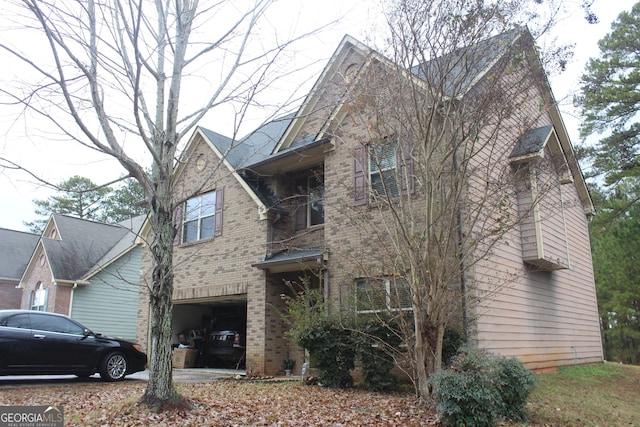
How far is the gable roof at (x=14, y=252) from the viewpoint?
88.5 ft

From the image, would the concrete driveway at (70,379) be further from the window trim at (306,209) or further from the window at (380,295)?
the window trim at (306,209)

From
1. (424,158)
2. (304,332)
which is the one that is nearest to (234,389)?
(304,332)

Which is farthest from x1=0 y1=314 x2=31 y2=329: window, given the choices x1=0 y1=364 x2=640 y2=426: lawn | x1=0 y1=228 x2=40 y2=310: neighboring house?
x1=0 y1=228 x2=40 y2=310: neighboring house

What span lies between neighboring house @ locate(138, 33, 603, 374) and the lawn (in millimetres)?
1889

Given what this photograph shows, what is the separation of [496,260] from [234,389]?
20.1ft

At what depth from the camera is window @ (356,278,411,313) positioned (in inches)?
350

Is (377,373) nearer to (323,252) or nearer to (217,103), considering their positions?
(323,252)

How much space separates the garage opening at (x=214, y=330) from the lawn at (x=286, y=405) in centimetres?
406

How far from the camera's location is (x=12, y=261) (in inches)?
1092

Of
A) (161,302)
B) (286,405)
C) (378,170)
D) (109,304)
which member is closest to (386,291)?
(286,405)

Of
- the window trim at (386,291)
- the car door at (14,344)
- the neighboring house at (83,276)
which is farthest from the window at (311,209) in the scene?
the neighboring house at (83,276)

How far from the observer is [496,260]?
10.9 m

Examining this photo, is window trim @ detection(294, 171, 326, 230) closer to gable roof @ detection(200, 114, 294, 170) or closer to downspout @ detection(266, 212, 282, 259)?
downspout @ detection(266, 212, 282, 259)

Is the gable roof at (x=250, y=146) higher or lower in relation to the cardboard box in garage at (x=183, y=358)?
higher
